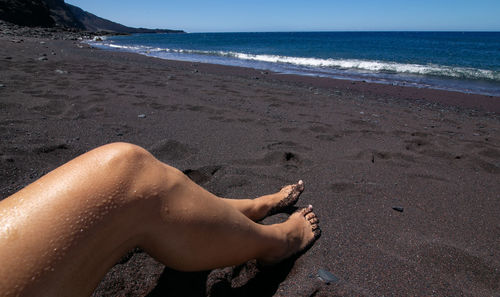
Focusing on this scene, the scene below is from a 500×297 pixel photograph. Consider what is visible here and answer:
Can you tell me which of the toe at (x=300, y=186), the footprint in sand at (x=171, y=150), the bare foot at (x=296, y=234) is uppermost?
the footprint in sand at (x=171, y=150)

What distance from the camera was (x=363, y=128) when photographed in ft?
12.1

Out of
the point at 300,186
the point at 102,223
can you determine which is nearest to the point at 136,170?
the point at 102,223

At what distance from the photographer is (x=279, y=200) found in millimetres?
1840

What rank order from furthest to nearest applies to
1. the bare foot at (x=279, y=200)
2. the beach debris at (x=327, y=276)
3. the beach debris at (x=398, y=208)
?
the beach debris at (x=398, y=208), the bare foot at (x=279, y=200), the beach debris at (x=327, y=276)

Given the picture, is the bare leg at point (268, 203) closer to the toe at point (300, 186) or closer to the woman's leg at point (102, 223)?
the toe at point (300, 186)

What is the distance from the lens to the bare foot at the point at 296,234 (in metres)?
1.40

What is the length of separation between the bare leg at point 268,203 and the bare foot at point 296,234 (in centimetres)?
12

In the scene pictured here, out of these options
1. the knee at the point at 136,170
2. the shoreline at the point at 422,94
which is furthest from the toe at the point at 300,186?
the shoreline at the point at 422,94

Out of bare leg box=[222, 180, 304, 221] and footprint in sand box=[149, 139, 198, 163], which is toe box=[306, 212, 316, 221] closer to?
bare leg box=[222, 180, 304, 221]

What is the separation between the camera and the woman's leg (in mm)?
698

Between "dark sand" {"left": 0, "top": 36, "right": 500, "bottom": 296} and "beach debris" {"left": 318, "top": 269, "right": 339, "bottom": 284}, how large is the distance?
30 millimetres

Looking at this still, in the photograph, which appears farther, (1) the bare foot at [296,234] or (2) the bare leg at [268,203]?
(2) the bare leg at [268,203]

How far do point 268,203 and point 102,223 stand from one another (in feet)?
3.60

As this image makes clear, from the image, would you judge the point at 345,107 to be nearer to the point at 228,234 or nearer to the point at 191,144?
the point at 191,144
